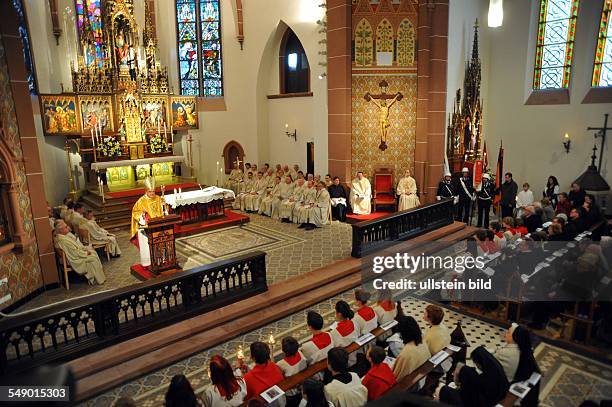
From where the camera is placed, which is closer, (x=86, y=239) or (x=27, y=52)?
(x=86, y=239)

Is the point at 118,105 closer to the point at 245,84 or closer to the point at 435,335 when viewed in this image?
the point at 245,84

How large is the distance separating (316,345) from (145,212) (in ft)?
17.9

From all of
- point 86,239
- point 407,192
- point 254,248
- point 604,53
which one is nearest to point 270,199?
point 254,248

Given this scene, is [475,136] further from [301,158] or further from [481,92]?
[301,158]

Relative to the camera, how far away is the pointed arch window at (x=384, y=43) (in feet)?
42.1

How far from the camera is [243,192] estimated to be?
15023mm

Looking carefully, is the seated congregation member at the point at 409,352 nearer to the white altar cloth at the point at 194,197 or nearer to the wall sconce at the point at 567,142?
the white altar cloth at the point at 194,197

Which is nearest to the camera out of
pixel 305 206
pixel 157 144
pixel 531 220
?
pixel 531 220

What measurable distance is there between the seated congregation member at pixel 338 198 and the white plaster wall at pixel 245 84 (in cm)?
143

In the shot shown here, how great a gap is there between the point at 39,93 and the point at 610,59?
56.8 ft

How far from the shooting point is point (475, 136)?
1487 centimetres

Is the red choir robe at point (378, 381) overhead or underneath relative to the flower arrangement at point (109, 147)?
underneath

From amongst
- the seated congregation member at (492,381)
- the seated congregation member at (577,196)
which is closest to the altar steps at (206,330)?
the seated congregation member at (492,381)

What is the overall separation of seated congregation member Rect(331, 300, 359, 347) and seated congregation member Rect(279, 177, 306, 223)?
7728 millimetres
